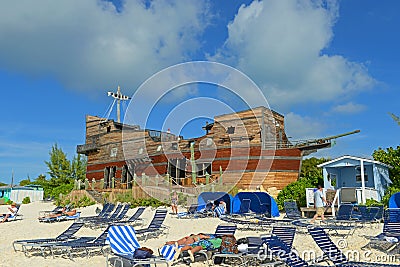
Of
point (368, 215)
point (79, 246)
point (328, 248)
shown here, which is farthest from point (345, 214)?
point (79, 246)

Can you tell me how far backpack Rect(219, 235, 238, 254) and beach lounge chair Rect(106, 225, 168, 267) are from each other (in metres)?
1.08

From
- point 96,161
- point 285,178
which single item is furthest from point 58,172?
point 285,178

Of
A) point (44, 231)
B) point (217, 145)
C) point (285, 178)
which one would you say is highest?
point (217, 145)

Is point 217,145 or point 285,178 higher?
point 217,145

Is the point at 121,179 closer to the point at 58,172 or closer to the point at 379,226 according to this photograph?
the point at 58,172

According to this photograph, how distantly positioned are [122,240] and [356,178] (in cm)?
1456

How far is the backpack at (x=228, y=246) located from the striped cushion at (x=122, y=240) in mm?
1607

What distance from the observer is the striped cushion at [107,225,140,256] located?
6.96 meters

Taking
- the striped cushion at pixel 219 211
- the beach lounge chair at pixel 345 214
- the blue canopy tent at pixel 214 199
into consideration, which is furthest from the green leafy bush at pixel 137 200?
the beach lounge chair at pixel 345 214

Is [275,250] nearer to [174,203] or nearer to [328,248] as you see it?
[328,248]

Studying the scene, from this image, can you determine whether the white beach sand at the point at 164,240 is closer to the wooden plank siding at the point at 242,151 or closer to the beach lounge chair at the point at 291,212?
the beach lounge chair at the point at 291,212

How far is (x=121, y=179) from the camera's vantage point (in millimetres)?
31391

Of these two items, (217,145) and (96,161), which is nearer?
(217,145)

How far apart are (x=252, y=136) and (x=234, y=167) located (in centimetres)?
224
